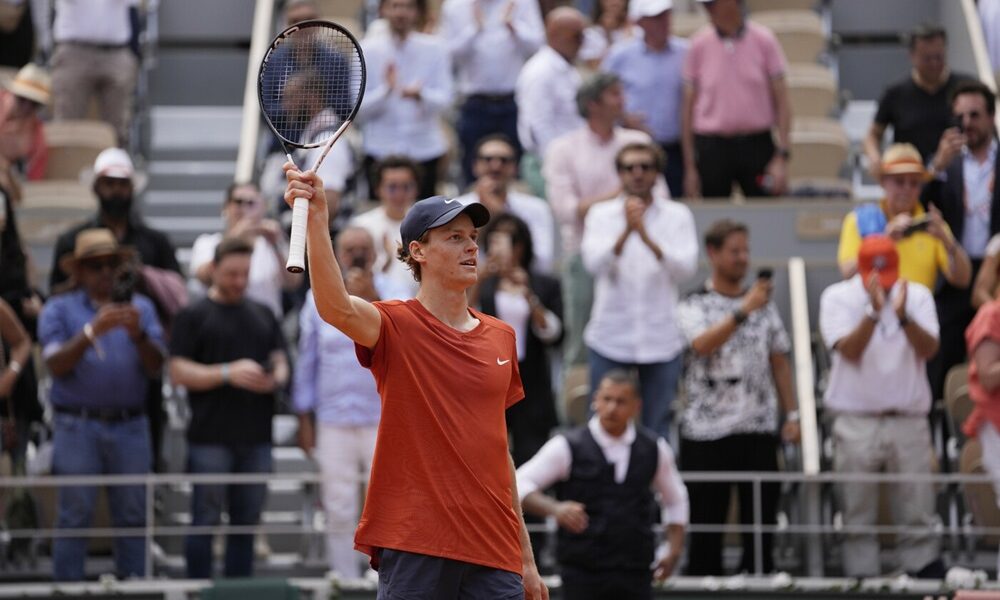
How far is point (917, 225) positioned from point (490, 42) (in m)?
3.66

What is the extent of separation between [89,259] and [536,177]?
10.9 feet

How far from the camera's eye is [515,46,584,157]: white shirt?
1329cm

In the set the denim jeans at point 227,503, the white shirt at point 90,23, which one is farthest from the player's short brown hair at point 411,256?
the white shirt at point 90,23

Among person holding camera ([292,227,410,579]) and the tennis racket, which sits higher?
the tennis racket

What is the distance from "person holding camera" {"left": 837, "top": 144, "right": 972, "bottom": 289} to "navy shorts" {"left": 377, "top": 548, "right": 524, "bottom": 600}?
17.9ft

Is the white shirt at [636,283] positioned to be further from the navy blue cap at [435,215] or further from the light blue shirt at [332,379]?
the navy blue cap at [435,215]

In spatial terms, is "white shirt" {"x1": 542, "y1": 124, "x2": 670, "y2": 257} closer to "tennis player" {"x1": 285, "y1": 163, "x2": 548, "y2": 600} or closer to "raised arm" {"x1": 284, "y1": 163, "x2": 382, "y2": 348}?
"tennis player" {"x1": 285, "y1": 163, "x2": 548, "y2": 600}

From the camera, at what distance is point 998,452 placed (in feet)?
35.5

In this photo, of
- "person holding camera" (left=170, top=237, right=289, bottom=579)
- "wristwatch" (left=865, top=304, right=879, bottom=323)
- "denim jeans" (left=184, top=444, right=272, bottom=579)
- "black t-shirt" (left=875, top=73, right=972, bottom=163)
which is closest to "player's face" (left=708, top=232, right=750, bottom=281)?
"wristwatch" (left=865, top=304, right=879, bottom=323)

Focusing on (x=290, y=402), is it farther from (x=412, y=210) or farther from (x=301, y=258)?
(x=301, y=258)

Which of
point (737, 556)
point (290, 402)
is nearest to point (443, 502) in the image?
point (737, 556)

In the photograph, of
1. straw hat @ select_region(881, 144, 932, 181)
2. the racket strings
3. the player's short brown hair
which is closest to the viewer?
the player's short brown hair

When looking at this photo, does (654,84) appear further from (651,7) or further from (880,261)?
(880,261)

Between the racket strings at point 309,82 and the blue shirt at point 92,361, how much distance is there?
156 inches
